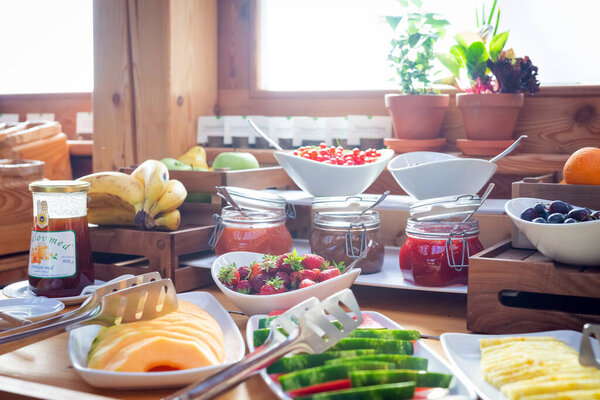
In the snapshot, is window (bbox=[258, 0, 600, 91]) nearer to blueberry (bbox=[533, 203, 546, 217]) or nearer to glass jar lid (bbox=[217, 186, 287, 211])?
glass jar lid (bbox=[217, 186, 287, 211])

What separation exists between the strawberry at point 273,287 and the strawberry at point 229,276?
0.22ft

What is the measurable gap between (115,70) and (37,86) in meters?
1.10

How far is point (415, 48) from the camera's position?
1771mm

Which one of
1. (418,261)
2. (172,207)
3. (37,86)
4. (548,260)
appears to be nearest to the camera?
(548,260)

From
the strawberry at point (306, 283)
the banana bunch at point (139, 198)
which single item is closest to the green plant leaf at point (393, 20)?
the banana bunch at point (139, 198)

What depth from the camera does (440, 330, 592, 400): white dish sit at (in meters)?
0.79

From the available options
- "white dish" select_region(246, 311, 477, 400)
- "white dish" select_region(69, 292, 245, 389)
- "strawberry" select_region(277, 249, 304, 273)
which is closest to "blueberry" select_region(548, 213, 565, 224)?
"white dish" select_region(246, 311, 477, 400)

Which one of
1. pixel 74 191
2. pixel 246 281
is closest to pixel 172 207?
pixel 74 191

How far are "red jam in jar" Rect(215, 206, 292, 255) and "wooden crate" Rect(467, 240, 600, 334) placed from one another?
45cm

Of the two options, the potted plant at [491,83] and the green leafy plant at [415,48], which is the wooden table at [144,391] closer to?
the potted plant at [491,83]

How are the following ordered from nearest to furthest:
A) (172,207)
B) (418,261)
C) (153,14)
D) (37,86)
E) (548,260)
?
1. (548,260)
2. (418,261)
3. (172,207)
4. (153,14)
5. (37,86)

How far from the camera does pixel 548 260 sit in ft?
3.48

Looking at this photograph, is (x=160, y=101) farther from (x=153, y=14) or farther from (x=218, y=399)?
(x=218, y=399)

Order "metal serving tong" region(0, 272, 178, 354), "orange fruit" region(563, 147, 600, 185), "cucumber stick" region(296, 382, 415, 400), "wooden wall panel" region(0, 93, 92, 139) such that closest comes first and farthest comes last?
"cucumber stick" region(296, 382, 415, 400), "metal serving tong" region(0, 272, 178, 354), "orange fruit" region(563, 147, 600, 185), "wooden wall panel" region(0, 93, 92, 139)
